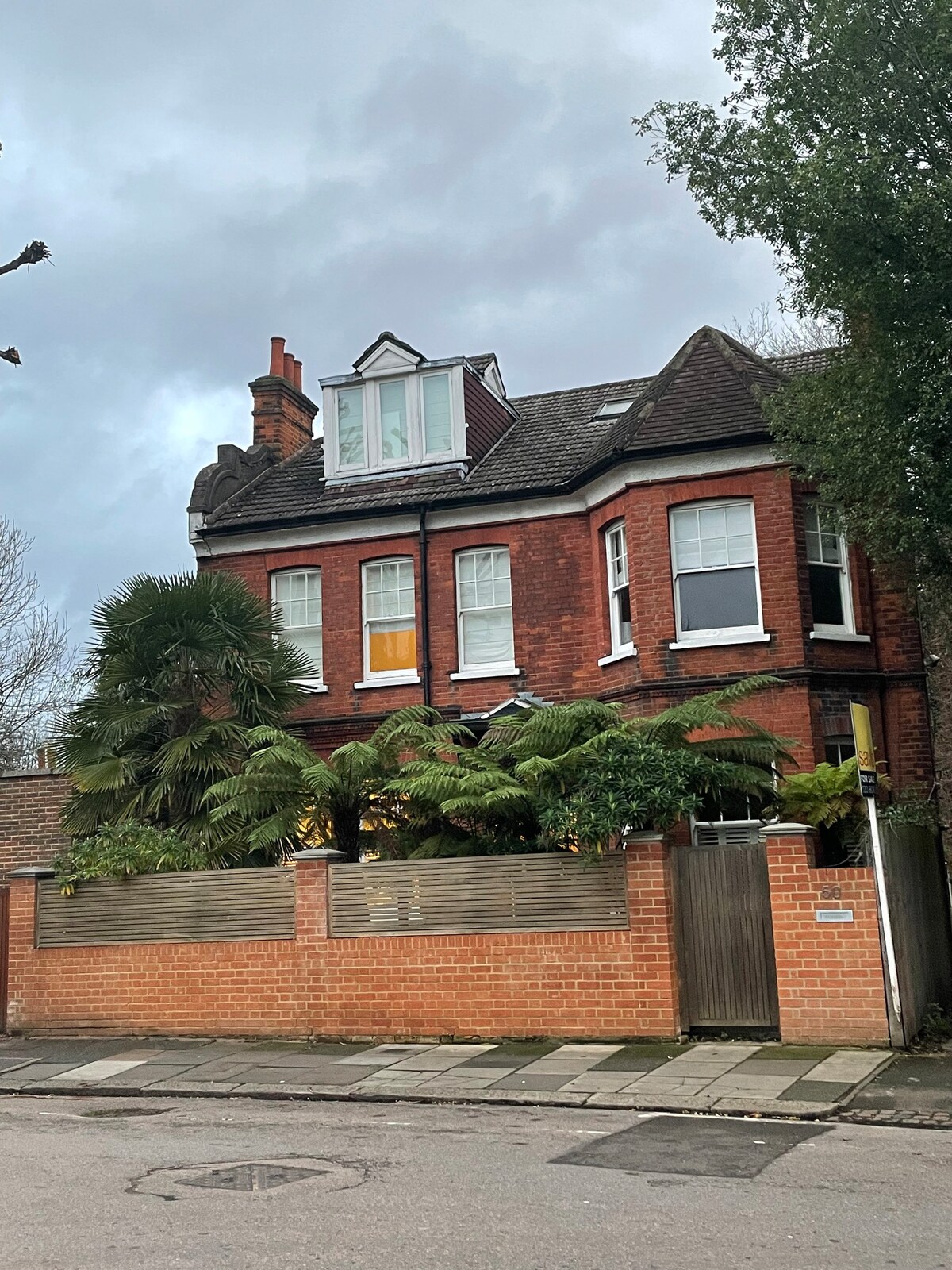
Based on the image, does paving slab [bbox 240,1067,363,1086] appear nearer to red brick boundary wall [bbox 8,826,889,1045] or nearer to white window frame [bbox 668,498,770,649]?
red brick boundary wall [bbox 8,826,889,1045]

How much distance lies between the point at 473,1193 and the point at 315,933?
7314mm

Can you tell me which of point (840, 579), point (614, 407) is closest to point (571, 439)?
point (614, 407)

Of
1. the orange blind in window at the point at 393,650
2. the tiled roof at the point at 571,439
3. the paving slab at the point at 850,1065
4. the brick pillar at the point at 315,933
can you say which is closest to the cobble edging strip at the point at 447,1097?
the paving slab at the point at 850,1065

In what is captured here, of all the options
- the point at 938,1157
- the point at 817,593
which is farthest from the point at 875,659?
the point at 938,1157

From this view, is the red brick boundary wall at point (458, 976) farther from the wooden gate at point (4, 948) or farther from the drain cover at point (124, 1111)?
the drain cover at point (124, 1111)

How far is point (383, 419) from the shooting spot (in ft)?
73.0

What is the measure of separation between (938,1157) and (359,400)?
1690 cm

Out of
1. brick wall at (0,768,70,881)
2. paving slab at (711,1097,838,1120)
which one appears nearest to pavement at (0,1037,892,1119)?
paving slab at (711,1097,838,1120)

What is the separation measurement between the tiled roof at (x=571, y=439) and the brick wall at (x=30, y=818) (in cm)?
503

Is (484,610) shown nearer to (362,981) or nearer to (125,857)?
(125,857)

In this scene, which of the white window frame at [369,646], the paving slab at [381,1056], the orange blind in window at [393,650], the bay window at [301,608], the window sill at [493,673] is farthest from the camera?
the bay window at [301,608]

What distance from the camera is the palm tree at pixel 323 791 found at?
14648 millimetres

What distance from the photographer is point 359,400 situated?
22.4m

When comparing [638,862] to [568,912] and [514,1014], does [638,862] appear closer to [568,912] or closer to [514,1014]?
[568,912]
